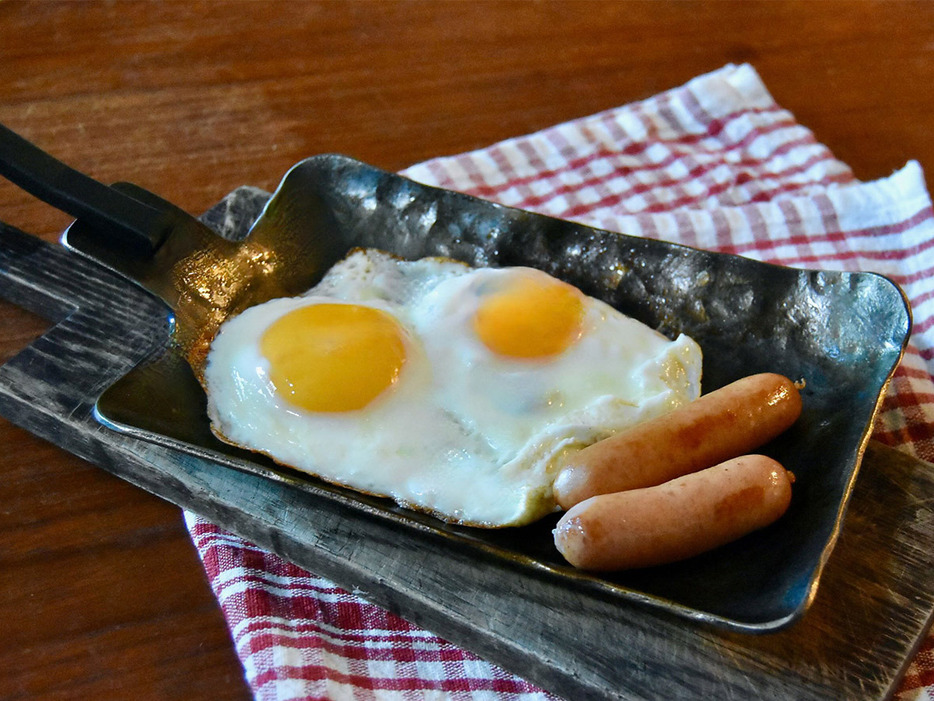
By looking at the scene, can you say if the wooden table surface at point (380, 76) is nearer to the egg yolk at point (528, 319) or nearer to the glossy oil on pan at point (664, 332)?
the glossy oil on pan at point (664, 332)

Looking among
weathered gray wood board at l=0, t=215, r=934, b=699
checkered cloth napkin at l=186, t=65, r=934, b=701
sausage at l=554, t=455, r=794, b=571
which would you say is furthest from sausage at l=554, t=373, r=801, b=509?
checkered cloth napkin at l=186, t=65, r=934, b=701

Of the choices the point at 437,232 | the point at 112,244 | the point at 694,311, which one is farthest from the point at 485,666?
the point at 112,244

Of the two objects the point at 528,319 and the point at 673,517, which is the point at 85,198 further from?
→ the point at 673,517

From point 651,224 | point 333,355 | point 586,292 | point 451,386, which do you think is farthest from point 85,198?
point 651,224

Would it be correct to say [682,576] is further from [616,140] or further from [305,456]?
[616,140]

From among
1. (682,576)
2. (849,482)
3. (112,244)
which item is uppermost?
(112,244)

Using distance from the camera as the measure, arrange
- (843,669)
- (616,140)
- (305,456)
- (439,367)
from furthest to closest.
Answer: (616,140) < (439,367) < (305,456) < (843,669)

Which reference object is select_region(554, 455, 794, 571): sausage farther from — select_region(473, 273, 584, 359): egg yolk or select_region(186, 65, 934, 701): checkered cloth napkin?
select_region(473, 273, 584, 359): egg yolk
